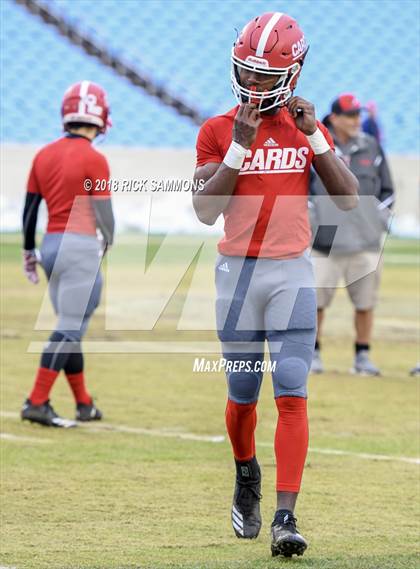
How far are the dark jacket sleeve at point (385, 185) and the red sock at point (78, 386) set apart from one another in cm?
351

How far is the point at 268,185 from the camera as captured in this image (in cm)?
463

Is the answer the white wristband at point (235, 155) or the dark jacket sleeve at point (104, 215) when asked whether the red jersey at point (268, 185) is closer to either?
the white wristband at point (235, 155)

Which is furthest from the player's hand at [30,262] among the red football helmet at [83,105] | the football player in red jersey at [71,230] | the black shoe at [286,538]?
the black shoe at [286,538]

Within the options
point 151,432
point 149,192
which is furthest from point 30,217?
point 149,192

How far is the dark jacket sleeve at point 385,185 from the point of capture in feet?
32.4

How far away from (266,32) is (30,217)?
3.31 metres

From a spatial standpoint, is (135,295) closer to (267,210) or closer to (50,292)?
(50,292)

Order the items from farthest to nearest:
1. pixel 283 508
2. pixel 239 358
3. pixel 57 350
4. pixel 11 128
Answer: pixel 11 128
pixel 57 350
pixel 239 358
pixel 283 508

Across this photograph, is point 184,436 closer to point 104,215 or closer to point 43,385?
point 43,385

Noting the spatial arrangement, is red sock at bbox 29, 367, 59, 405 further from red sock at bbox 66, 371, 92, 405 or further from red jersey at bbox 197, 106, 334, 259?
red jersey at bbox 197, 106, 334, 259

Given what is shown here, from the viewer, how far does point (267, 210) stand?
15.3ft

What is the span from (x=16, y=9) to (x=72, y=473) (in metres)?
17.9

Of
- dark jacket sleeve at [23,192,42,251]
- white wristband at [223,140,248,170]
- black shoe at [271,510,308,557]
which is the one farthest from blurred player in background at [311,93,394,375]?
black shoe at [271,510,308,557]

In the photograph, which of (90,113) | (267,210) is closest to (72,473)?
(267,210)
